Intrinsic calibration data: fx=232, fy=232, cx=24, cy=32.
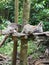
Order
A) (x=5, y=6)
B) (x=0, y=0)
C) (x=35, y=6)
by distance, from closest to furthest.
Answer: (x=35, y=6) → (x=0, y=0) → (x=5, y=6)

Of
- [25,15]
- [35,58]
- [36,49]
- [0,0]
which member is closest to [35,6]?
[0,0]

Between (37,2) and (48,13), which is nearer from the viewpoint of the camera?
(48,13)

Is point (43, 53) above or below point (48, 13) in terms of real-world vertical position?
below

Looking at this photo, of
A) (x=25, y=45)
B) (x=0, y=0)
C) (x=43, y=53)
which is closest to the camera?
(x=25, y=45)

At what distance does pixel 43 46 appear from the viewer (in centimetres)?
573

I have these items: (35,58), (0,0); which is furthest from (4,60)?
(0,0)

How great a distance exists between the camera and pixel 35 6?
7586 mm

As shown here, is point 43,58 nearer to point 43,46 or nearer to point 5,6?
point 43,46

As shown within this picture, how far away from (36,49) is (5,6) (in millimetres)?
3654

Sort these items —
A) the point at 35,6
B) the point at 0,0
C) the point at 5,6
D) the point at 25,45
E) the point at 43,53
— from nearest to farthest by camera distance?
the point at 25,45 < the point at 43,53 < the point at 35,6 < the point at 0,0 < the point at 5,6

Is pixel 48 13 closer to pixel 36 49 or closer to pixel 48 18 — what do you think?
pixel 48 18

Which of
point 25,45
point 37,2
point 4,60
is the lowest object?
point 4,60

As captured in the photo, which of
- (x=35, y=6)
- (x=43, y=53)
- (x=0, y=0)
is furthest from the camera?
(x=0, y=0)

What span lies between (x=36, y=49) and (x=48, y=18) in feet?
4.96
